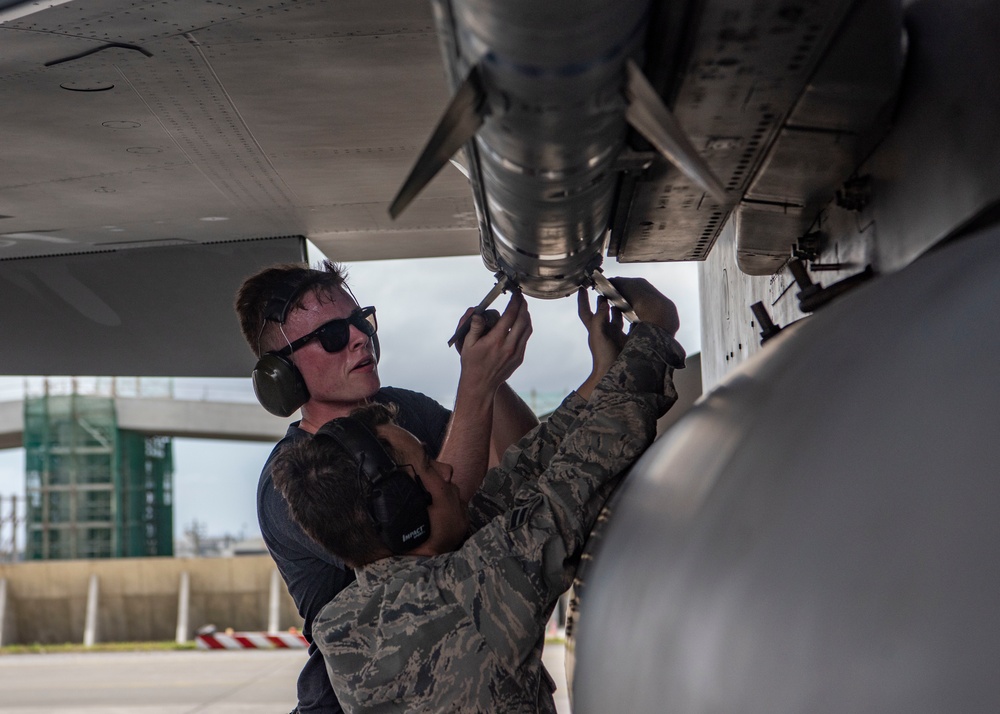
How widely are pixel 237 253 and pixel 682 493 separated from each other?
13.4 feet

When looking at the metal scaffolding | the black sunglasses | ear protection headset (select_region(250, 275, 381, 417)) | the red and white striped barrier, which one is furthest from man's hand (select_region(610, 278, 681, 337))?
the metal scaffolding

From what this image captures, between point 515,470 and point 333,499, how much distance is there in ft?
1.61

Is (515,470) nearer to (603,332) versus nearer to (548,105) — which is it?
(603,332)

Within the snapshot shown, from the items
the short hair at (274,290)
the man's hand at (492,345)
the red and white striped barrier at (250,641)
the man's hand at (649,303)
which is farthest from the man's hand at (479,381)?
the red and white striped barrier at (250,641)

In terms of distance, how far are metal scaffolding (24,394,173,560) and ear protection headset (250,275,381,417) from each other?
1733 cm

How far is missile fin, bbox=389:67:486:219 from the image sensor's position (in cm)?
122

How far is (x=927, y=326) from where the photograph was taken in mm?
1131

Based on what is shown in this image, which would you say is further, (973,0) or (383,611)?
(383,611)

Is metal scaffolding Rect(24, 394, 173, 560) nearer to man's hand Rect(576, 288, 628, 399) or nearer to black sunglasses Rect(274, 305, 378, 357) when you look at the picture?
black sunglasses Rect(274, 305, 378, 357)

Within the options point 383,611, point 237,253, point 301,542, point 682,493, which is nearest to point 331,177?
point 237,253

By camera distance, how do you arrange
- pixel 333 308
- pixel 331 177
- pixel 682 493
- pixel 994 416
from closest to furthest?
pixel 994 416 < pixel 682 493 < pixel 333 308 < pixel 331 177

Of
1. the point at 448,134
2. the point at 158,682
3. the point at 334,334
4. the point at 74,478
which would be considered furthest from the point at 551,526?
the point at 74,478

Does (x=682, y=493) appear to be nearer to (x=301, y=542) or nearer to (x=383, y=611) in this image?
(x=383, y=611)

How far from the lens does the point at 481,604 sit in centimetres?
179
